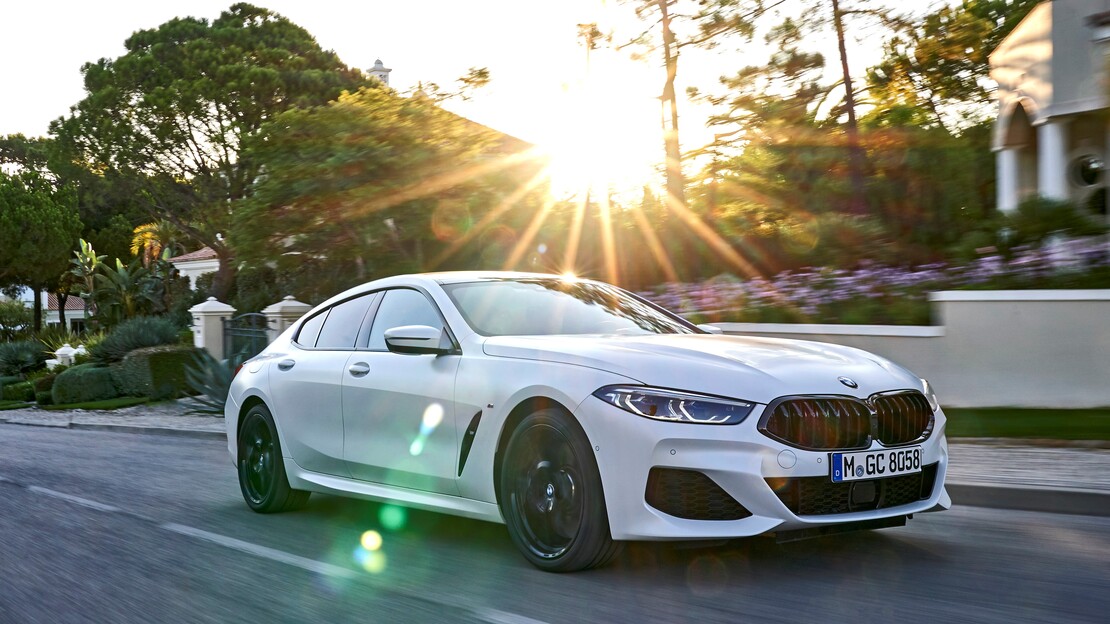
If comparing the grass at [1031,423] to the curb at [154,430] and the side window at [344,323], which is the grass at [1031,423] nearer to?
the side window at [344,323]

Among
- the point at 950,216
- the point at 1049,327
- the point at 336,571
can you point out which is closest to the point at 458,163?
the point at 950,216

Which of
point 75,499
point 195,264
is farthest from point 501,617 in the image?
point 195,264

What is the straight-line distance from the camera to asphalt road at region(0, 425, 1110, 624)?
179 inches

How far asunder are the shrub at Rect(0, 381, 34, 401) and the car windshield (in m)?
32.0

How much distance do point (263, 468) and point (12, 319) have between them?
7465 cm

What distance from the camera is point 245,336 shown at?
74.2 ft

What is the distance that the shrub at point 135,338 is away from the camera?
27.9 metres

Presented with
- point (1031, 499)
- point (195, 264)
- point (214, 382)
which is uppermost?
point (195, 264)

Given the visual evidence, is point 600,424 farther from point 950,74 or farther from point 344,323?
point 950,74

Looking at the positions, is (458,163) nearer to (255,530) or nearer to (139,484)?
(139,484)

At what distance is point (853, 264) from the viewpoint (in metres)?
17.3

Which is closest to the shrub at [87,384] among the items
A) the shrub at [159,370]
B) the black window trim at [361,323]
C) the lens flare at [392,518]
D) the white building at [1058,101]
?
the shrub at [159,370]

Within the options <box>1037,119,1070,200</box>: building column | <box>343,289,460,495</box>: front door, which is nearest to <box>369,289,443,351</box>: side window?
<box>343,289,460,495</box>: front door

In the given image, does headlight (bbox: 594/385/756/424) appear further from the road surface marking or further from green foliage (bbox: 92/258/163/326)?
green foliage (bbox: 92/258/163/326)
